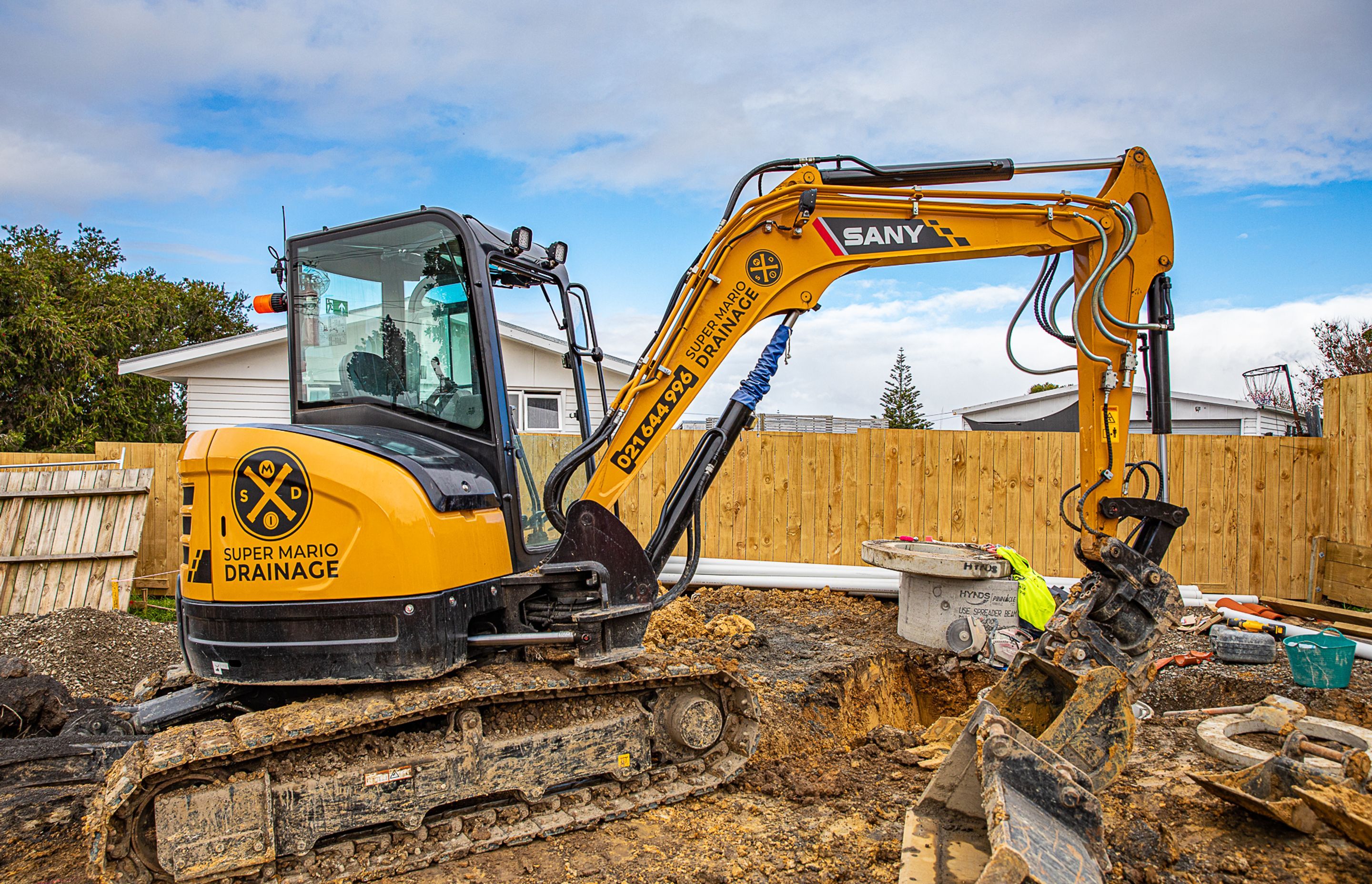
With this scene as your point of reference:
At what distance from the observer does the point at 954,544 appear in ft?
25.4

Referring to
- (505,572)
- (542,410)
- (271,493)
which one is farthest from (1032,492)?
(271,493)

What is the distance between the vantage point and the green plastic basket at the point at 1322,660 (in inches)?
230

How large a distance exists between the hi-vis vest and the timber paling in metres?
3.48

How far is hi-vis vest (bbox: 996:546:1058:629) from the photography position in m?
6.86

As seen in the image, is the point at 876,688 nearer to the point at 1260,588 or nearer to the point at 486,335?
the point at 486,335

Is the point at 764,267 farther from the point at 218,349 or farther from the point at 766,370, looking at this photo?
the point at 218,349

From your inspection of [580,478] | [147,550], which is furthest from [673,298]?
[147,550]

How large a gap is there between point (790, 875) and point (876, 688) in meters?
3.11

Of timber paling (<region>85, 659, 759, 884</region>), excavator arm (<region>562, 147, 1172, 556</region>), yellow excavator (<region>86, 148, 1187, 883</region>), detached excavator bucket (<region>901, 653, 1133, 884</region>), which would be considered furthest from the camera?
excavator arm (<region>562, 147, 1172, 556</region>)

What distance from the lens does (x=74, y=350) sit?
18.9m

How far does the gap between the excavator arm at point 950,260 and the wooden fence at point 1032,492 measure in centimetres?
510

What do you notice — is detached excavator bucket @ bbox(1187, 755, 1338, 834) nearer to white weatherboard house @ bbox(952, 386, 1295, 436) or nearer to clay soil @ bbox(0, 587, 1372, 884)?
clay soil @ bbox(0, 587, 1372, 884)

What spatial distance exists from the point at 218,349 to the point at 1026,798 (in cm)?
1305

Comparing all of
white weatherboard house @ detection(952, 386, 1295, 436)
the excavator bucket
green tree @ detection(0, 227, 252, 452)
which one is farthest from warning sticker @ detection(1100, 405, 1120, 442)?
green tree @ detection(0, 227, 252, 452)
